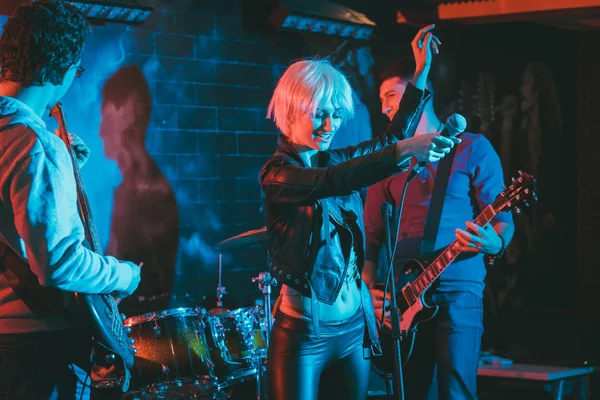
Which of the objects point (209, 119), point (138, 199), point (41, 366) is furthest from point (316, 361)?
point (209, 119)

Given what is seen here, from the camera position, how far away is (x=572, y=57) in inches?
268

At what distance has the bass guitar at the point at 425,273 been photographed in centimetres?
342

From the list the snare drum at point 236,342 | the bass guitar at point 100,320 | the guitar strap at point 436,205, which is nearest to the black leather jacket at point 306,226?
the bass guitar at point 100,320

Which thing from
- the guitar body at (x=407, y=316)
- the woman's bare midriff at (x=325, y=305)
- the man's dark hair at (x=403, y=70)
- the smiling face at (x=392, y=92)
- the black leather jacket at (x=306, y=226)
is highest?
the man's dark hair at (x=403, y=70)

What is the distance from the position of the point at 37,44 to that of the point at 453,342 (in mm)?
2344

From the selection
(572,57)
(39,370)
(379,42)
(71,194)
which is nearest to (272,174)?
(71,194)

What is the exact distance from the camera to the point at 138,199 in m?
4.89

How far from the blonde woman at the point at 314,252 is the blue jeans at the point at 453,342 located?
2.60ft

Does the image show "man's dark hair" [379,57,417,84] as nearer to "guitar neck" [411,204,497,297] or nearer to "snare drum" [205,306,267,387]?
"guitar neck" [411,204,497,297]

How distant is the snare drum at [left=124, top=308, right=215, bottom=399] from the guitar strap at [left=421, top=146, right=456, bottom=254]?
1574mm

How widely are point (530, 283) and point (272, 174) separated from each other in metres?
4.69

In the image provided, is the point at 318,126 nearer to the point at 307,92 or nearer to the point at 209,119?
the point at 307,92

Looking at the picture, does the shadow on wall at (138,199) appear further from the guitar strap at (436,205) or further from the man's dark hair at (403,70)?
the guitar strap at (436,205)

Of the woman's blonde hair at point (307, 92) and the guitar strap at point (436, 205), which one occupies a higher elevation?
the woman's blonde hair at point (307, 92)
